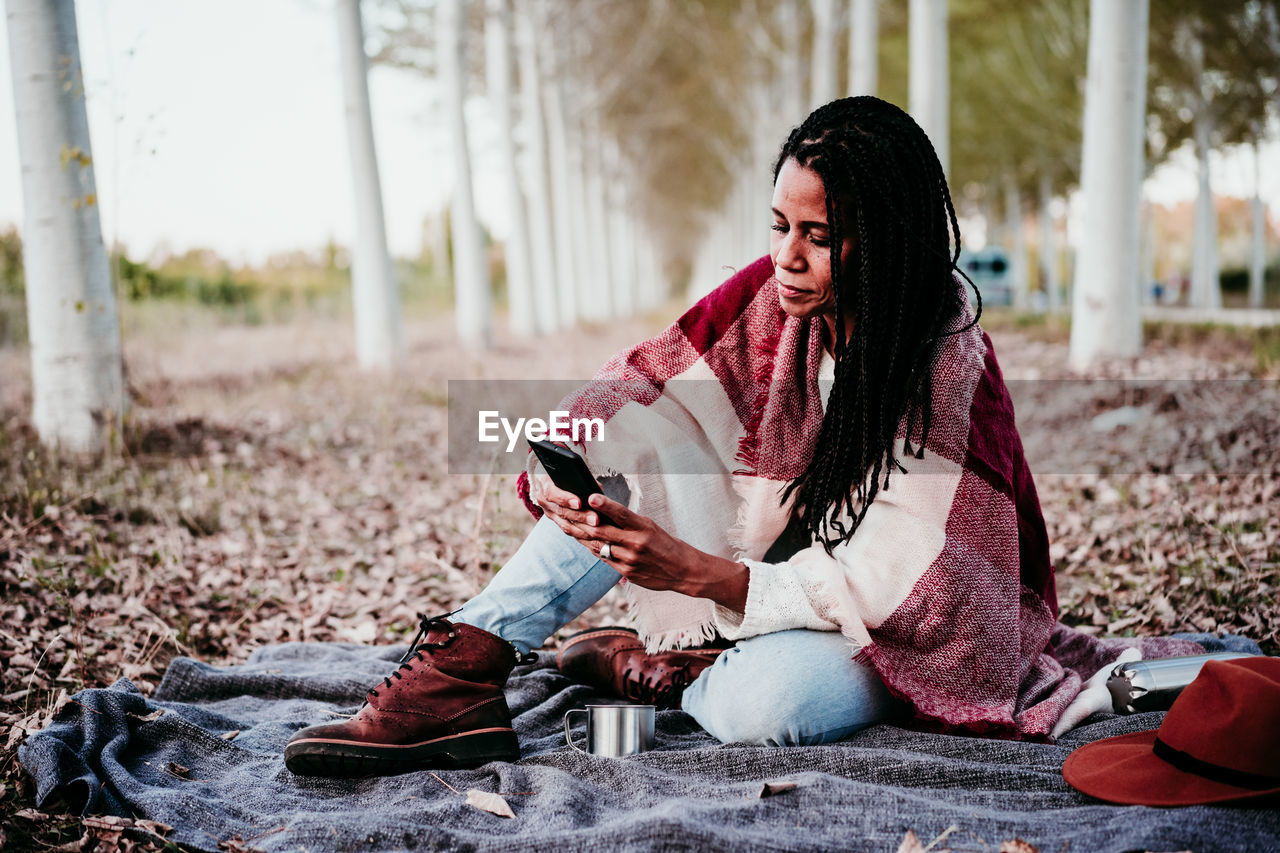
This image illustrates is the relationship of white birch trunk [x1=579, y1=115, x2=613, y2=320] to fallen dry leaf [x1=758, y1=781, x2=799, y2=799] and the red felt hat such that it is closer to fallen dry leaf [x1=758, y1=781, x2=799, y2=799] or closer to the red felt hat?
fallen dry leaf [x1=758, y1=781, x2=799, y2=799]

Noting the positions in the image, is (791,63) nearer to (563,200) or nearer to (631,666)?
(563,200)

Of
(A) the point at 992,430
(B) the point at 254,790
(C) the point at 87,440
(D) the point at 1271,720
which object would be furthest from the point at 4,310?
(D) the point at 1271,720

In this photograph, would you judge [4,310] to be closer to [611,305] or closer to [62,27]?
[62,27]

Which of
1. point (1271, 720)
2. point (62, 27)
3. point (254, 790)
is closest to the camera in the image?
point (1271, 720)

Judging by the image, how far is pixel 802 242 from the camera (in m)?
2.34

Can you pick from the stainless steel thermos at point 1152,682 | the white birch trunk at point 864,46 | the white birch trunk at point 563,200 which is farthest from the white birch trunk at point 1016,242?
the stainless steel thermos at point 1152,682

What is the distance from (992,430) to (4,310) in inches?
461

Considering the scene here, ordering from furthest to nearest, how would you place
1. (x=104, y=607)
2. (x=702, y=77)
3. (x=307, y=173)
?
(x=702, y=77) < (x=307, y=173) < (x=104, y=607)

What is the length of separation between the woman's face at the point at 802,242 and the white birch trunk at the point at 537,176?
46.5 feet

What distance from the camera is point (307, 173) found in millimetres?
13875

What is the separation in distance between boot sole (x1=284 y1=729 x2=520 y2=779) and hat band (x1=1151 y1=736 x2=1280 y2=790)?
4.87 ft

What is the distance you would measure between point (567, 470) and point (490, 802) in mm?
785

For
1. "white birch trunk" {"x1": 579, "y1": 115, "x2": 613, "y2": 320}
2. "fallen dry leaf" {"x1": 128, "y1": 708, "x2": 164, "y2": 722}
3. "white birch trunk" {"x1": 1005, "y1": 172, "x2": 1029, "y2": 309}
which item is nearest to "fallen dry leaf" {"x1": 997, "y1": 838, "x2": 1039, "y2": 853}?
"fallen dry leaf" {"x1": 128, "y1": 708, "x2": 164, "y2": 722}

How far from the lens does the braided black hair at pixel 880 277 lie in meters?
2.28
